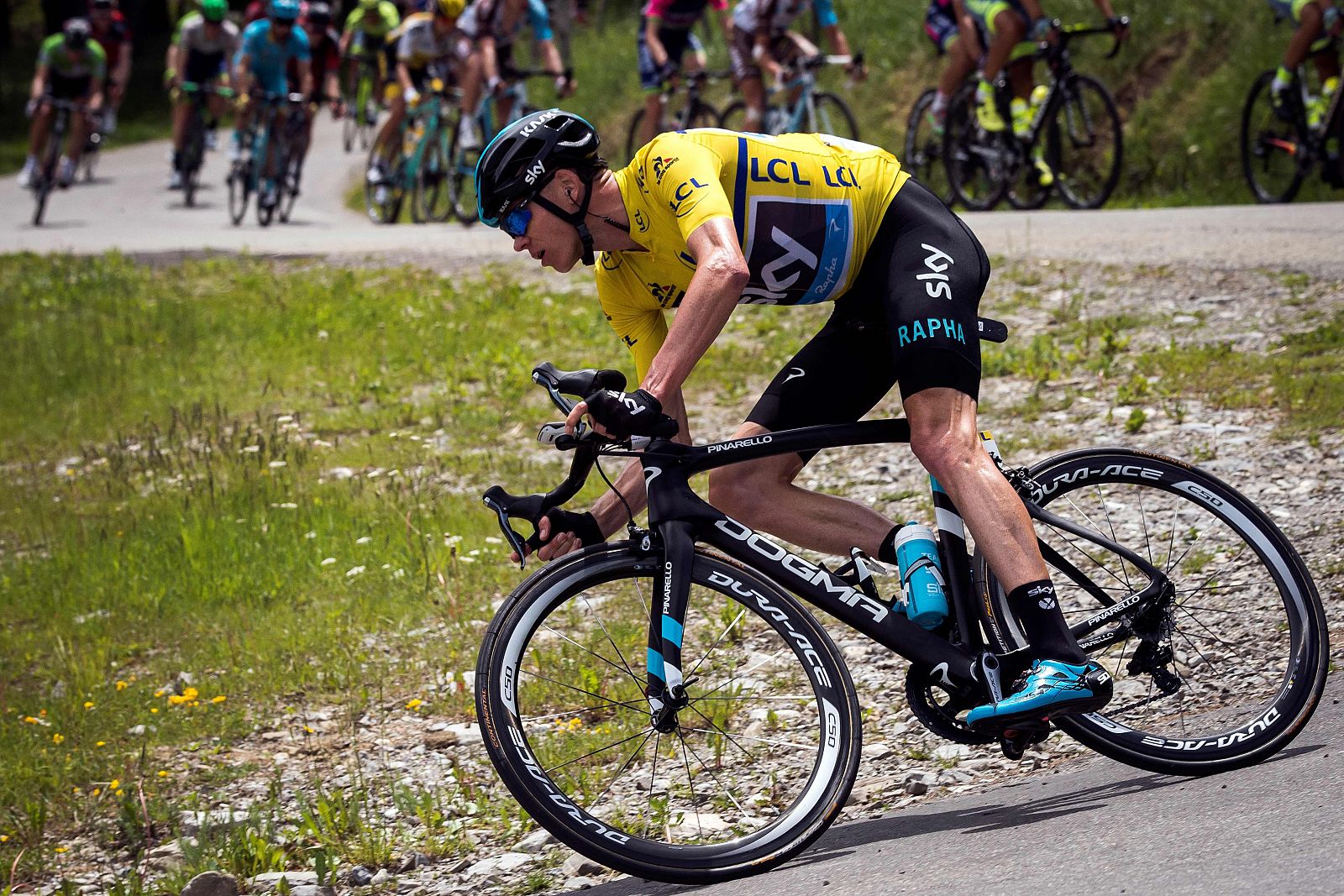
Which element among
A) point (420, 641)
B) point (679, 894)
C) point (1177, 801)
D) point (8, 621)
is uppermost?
point (1177, 801)

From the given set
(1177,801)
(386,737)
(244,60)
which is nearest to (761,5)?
(244,60)

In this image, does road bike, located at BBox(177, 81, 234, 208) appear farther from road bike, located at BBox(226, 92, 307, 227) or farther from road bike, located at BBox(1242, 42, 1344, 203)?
road bike, located at BBox(1242, 42, 1344, 203)

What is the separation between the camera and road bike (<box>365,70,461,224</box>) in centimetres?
1702

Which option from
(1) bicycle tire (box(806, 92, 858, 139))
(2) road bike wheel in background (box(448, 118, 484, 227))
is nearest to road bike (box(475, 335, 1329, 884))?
(1) bicycle tire (box(806, 92, 858, 139))

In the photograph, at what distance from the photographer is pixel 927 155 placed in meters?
14.5

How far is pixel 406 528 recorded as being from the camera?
7.34m

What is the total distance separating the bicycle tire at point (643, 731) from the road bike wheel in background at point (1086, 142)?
28.6ft

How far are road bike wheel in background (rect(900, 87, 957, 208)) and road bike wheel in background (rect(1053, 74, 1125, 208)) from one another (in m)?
1.13

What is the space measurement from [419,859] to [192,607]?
285cm

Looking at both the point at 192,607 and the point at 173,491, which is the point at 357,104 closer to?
the point at 173,491

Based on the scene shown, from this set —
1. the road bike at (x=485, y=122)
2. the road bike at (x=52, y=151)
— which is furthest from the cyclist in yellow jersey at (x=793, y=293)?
the road bike at (x=52, y=151)

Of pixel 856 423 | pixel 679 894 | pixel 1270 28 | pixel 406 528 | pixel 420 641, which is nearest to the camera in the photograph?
pixel 679 894

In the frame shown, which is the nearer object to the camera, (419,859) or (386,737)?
(419,859)

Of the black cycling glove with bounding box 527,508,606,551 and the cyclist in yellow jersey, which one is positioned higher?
the cyclist in yellow jersey
